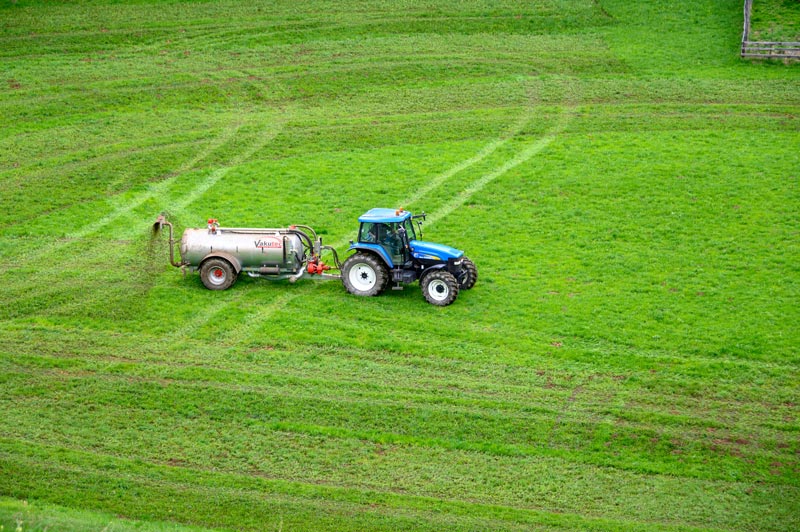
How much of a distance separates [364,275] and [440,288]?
99.0 inches

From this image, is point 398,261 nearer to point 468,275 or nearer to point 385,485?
point 468,275

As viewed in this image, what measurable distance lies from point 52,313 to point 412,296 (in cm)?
1118

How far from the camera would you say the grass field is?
22.8 m

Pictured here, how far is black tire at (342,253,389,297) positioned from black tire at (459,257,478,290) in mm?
2480

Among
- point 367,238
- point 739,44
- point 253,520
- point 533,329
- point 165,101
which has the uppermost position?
point 739,44

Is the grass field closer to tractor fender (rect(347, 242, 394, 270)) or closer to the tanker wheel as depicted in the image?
the tanker wheel

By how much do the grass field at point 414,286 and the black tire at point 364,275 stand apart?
593 millimetres

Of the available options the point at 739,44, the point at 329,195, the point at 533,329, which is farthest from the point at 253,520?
Result: the point at 739,44

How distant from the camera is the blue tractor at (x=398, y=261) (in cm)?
3138

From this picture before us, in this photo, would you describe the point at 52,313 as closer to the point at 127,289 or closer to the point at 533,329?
the point at 127,289

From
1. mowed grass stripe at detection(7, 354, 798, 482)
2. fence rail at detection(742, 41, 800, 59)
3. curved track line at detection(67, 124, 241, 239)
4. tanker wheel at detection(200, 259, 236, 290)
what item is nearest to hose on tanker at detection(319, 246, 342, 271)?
tanker wheel at detection(200, 259, 236, 290)

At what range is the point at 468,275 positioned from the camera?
32.2 metres

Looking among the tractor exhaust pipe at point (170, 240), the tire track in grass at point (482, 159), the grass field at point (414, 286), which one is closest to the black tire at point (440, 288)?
the grass field at point (414, 286)

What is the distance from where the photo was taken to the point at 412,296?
32.2m
